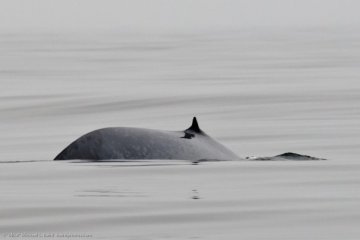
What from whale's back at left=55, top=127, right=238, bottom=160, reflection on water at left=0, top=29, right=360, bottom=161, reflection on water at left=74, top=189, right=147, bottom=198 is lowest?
reflection on water at left=74, top=189, right=147, bottom=198

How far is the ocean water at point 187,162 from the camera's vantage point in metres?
8.99

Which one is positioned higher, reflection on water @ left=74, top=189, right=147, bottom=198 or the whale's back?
the whale's back

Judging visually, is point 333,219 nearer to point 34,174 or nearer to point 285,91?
point 34,174

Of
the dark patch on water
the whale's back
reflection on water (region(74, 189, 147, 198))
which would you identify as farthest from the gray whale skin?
the dark patch on water

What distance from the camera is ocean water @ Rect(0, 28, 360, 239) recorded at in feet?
29.5

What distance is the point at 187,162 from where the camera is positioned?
11570mm

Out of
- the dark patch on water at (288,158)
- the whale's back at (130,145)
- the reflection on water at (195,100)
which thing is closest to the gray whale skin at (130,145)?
the whale's back at (130,145)

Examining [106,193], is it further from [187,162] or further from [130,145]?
[187,162]

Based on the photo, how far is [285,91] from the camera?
2389 centimetres

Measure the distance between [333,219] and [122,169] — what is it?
103 inches

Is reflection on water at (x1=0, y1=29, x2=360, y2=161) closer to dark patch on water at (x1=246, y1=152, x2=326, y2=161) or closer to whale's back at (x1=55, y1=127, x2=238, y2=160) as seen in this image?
dark patch on water at (x1=246, y1=152, x2=326, y2=161)

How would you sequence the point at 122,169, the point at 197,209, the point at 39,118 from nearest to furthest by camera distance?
the point at 197,209 → the point at 122,169 → the point at 39,118

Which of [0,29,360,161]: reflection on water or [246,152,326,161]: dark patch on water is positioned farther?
[0,29,360,161]: reflection on water

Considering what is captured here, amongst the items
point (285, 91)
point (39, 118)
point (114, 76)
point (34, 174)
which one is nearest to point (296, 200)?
point (34, 174)
